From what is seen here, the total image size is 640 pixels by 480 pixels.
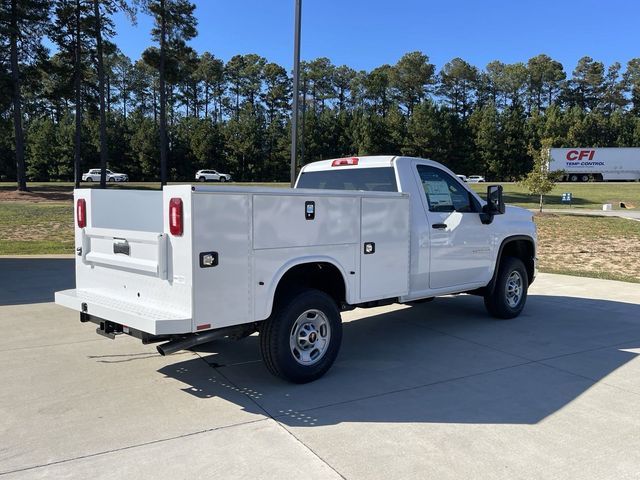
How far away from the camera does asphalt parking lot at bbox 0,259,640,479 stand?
11.9ft

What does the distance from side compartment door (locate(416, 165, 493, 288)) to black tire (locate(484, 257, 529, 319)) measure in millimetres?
409

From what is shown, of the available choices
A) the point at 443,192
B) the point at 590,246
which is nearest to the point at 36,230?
the point at 443,192

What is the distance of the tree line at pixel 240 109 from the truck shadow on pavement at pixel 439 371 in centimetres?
2841

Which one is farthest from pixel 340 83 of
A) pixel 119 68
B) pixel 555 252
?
pixel 555 252

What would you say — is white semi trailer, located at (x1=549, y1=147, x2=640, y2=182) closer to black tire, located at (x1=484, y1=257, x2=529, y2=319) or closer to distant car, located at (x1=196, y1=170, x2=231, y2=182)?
distant car, located at (x1=196, y1=170, x2=231, y2=182)

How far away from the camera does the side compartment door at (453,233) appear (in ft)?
21.4

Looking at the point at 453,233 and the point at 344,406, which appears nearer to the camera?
the point at 344,406

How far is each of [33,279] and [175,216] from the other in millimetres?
7291

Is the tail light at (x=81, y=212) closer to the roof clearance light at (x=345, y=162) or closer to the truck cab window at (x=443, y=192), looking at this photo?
the roof clearance light at (x=345, y=162)

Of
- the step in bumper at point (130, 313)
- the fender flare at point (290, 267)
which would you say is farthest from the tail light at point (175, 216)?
the fender flare at point (290, 267)

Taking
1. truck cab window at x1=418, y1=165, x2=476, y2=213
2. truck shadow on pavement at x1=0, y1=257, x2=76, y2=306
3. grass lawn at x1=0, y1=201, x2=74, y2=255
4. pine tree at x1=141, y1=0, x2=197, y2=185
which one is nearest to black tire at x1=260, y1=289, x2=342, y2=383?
truck cab window at x1=418, y1=165, x2=476, y2=213

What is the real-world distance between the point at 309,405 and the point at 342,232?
1.63m

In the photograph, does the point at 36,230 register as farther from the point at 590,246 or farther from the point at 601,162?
the point at 601,162

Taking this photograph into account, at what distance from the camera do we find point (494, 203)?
22.9ft
